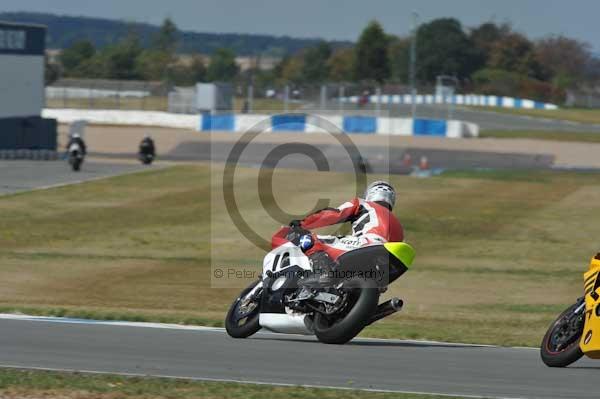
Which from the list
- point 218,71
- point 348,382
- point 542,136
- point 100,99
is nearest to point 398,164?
point 542,136

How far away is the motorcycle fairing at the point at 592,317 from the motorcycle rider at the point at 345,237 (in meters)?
2.01

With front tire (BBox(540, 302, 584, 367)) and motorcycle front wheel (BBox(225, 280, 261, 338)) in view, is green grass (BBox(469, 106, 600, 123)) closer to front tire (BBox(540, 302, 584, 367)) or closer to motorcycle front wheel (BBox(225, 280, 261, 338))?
motorcycle front wheel (BBox(225, 280, 261, 338))

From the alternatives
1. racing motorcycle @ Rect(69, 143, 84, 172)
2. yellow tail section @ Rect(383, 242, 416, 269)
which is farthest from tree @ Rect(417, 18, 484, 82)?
yellow tail section @ Rect(383, 242, 416, 269)

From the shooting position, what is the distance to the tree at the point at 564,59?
97.6m

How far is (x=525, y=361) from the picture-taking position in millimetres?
9641

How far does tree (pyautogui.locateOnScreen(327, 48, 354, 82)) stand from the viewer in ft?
→ 346

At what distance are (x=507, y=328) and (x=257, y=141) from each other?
1707 inches

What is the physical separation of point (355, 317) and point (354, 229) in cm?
90

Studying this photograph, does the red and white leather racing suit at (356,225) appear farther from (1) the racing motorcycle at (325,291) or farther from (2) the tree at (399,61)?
(2) the tree at (399,61)

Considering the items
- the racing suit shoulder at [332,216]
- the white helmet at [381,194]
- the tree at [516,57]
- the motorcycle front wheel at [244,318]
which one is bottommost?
the motorcycle front wheel at [244,318]

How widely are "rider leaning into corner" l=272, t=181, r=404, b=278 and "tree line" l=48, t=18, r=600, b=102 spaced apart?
78.8 m

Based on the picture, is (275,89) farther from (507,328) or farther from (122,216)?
(507,328)

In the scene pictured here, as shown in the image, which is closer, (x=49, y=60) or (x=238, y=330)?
(x=238, y=330)

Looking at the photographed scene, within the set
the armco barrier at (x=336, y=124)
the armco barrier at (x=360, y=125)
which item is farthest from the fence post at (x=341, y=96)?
the armco barrier at (x=360, y=125)
